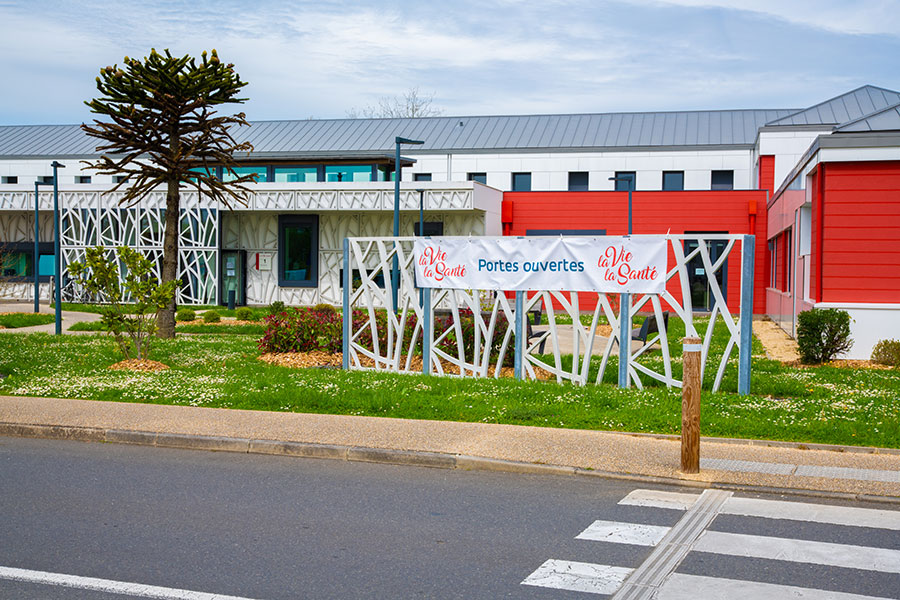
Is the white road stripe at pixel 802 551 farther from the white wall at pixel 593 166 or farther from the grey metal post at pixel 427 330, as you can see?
the white wall at pixel 593 166

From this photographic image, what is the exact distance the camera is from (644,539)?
6.66m

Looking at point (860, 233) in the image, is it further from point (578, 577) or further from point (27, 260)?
point (27, 260)

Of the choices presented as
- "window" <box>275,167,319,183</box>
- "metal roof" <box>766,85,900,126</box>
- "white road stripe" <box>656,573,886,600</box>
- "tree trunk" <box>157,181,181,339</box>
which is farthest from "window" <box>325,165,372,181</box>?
"white road stripe" <box>656,573,886,600</box>

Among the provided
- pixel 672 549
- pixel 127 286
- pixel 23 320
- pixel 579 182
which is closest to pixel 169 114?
pixel 127 286

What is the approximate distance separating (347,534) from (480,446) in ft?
9.97

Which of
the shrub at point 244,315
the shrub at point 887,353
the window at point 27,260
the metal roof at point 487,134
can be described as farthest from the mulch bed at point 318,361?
the metal roof at point 487,134

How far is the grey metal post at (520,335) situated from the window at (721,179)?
36.5 m

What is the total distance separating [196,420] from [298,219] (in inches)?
1241

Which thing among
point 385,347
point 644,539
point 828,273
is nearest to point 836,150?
point 828,273

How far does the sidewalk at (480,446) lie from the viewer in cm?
849

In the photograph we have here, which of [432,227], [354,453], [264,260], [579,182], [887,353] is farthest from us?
[579,182]

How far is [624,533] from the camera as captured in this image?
684 cm

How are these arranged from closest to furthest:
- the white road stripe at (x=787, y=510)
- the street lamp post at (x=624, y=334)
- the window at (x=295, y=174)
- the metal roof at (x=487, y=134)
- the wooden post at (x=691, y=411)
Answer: the white road stripe at (x=787, y=510) < the wooden post at (x=691, y=411) < the street lamp post at (x=624, y=334) < the window at (x=295, y=174) < the metal roof at (x=487, y=134)

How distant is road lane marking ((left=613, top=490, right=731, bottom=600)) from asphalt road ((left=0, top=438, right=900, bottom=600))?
0.09 m
